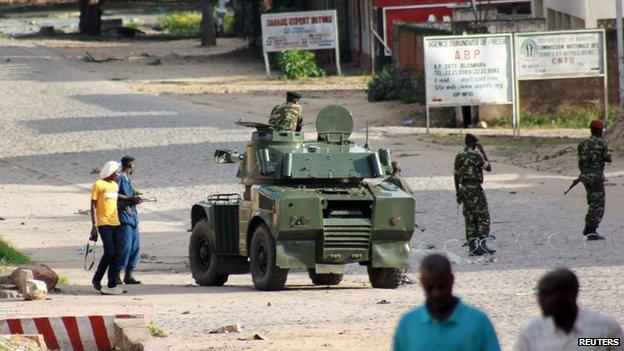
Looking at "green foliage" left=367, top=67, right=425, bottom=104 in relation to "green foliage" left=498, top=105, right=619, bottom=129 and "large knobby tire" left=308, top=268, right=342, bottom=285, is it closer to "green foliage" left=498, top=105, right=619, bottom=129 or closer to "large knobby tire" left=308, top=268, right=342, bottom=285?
"green foliage" left=498, top=105, right=619, bottom=129

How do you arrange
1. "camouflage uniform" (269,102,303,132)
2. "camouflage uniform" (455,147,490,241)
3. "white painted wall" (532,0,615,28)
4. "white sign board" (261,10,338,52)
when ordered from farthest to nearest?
"white sign board" (261,10,338,52), "white painted wall" (532,0,615,28), "camouflage uniform" (269,102,303,132), "camouflage uniform" (455,147,490,241)

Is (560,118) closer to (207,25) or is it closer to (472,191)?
(472,191)

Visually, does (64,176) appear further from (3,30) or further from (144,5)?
(144,5)

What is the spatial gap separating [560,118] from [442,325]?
89.1ft

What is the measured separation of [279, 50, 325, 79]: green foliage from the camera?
48031mm

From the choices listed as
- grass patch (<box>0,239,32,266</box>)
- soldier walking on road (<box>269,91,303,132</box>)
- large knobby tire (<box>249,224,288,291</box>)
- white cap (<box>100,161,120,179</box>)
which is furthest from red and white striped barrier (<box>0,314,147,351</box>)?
grass patch (<box>0,239,32,266</box>)

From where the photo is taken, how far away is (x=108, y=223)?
16453mm

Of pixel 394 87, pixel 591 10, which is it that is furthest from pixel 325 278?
pixel 394 87

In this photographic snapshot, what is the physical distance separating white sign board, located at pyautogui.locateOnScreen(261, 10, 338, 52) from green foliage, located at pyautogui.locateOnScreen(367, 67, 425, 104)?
27.2ft

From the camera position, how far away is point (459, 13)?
41.9m

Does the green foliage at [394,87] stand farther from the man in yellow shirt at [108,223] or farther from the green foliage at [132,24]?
the green foliage at [132,24]

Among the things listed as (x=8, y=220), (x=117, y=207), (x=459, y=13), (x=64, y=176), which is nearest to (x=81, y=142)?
(x=64, y=176)

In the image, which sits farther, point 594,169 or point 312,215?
point 594,169

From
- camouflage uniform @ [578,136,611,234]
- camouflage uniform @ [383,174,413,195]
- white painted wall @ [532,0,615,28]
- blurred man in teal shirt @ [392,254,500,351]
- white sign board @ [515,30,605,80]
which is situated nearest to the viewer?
blurred man in teal shirt @ [392,254,500,351]
